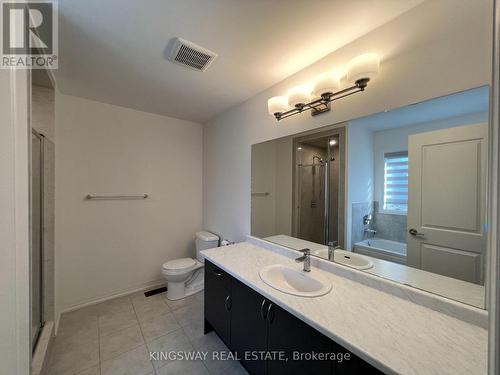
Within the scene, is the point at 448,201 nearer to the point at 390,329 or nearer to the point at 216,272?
the point at 390,329

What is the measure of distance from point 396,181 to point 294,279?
0.92m

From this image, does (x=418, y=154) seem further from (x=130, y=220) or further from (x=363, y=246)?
(x=130, y=220)

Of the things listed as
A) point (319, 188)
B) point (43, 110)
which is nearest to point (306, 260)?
point (319, 188)

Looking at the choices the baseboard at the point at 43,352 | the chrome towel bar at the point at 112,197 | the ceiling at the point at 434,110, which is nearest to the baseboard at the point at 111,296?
the baseboard at the point at 43,352

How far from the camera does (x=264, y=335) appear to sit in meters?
1.20

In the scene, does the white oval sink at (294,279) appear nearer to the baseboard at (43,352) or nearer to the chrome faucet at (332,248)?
the chrome faucet at (332,248)

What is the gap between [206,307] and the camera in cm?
181

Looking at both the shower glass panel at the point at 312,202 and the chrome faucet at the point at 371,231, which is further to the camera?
the shower glass panel at the point at 312,202

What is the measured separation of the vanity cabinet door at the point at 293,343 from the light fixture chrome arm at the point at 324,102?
1.35 meters

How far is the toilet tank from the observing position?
2659 mm

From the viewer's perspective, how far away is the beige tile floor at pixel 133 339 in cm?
152

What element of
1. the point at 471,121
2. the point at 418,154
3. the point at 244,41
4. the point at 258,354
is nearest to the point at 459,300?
the point at 418,154

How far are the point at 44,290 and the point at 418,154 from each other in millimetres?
3046

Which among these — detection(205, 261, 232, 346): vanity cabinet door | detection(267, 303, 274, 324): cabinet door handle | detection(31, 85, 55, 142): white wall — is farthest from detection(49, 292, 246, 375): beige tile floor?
detection(31, 85, 55, 142): white wall
